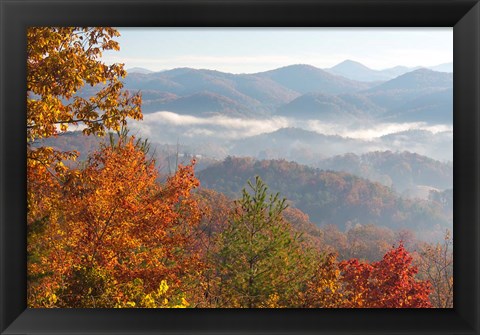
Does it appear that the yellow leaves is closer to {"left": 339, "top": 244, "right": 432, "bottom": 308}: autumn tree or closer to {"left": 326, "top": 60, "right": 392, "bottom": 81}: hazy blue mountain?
{"left": 339, "top": 244, "right": 432, "bottom": 308}: autumn tree

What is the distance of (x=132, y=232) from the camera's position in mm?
6426

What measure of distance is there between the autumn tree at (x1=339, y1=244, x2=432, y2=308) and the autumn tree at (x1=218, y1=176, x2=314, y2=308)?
87.5 inches

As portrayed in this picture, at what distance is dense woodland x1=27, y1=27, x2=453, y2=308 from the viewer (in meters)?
4.25

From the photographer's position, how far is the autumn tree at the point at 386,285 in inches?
323

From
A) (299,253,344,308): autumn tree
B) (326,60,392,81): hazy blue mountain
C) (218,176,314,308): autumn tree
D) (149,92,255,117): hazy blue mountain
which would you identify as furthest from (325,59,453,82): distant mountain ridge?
(218,176,314,308): autumn tree

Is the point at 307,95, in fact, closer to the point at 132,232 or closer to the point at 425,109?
the point at 425,109

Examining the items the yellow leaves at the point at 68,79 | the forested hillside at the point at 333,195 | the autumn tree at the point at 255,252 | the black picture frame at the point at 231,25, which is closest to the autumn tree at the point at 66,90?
the yellow leaves at the point at 68,79

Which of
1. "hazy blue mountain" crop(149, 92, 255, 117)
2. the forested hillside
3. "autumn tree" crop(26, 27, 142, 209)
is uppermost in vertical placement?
"hazy blue mountain" crop(149, 92, 255, 117)

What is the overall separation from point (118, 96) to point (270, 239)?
101 inches

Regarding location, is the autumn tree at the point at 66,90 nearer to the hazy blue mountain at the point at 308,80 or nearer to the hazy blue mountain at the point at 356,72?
the hazy blue mountain at the point at 356,72

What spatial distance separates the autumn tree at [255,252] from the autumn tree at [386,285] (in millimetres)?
2222

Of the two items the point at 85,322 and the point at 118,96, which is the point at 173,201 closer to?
the point at 118,96

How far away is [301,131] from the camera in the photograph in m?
18.9
